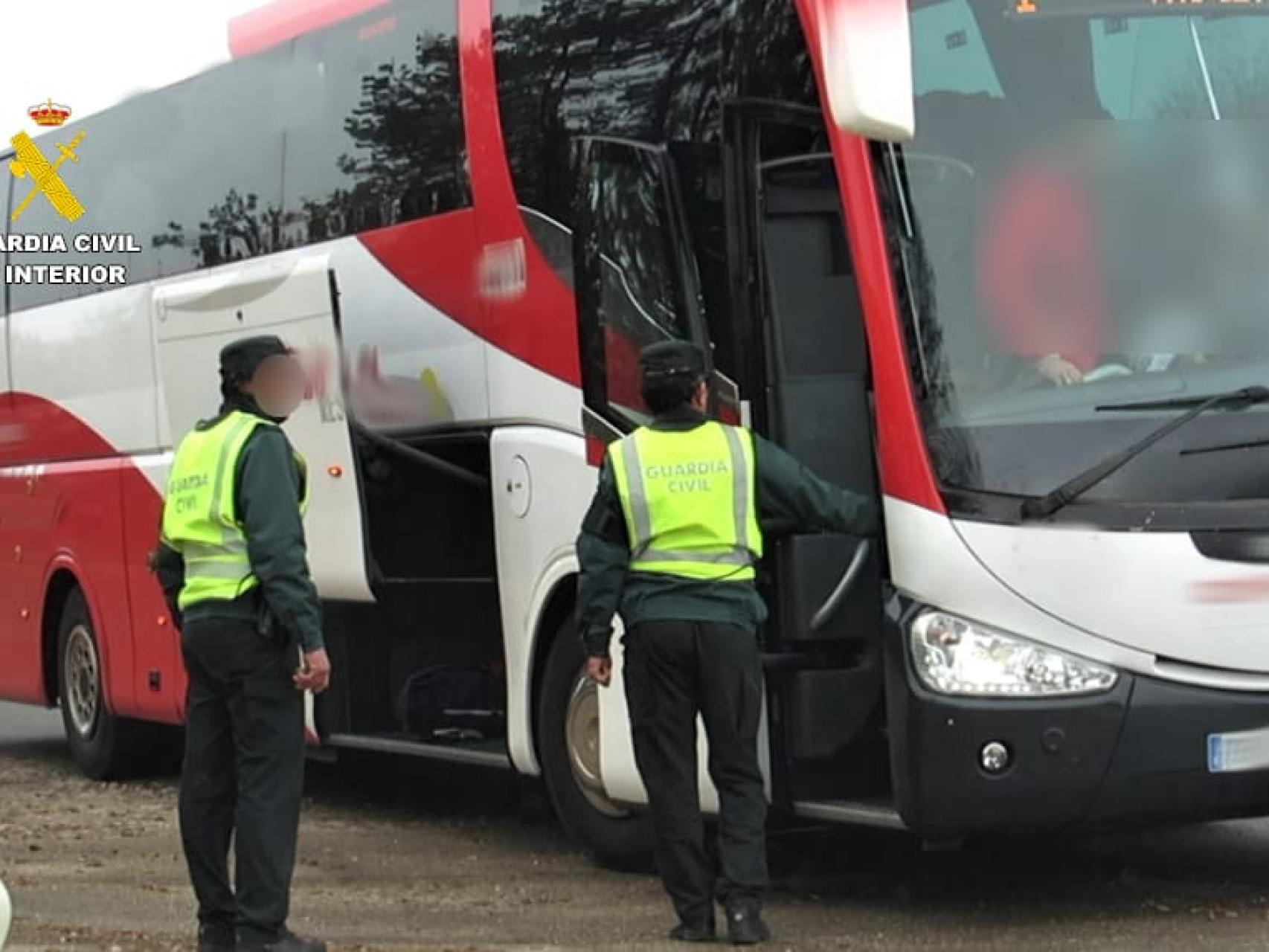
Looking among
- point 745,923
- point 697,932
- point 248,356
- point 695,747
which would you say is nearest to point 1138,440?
point 695,747

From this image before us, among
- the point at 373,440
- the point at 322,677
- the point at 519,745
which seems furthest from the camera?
the point at 373,440

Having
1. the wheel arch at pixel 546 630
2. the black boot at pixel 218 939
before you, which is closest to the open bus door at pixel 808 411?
the wheel arch at pixel 546 630

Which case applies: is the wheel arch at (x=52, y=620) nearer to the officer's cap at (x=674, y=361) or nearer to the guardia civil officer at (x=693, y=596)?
the guardia civil officer at (x=693, y=596)

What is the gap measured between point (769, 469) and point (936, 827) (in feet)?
3.82

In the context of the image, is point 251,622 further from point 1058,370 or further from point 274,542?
point 1058,370

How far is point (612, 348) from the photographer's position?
9.32 m

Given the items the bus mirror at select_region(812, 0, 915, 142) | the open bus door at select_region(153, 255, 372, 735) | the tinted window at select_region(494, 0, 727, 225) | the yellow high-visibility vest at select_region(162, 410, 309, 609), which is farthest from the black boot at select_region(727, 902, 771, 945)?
the open bus door at select_region(153, 255, 372, 735)

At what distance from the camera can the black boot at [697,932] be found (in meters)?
8.20

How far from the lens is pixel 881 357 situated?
26.8 feet

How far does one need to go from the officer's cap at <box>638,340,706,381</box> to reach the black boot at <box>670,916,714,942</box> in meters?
1.63

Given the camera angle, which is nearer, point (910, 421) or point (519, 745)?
point (910, 421)

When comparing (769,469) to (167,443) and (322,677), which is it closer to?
(322,677)

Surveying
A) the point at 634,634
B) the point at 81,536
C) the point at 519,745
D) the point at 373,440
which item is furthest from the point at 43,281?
the point at 634,634

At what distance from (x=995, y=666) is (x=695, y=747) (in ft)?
3.16
